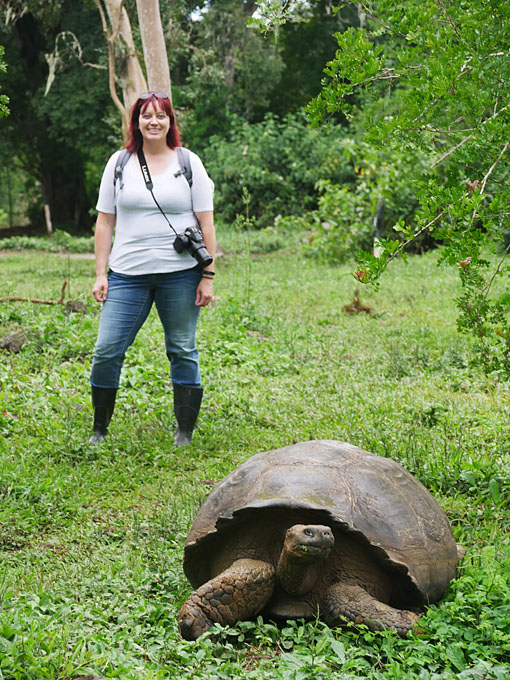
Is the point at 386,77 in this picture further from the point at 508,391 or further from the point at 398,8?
the point at 508,391

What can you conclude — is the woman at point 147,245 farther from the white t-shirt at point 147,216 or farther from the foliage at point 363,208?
the foliage at point 363,208

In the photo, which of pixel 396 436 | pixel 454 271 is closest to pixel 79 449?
pixel 396 436

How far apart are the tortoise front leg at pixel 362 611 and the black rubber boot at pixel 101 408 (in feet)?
7.83

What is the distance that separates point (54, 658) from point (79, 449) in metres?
2.45

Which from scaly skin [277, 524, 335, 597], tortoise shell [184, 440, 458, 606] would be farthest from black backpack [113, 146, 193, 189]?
scaly skin [277, 524, 335, 597]

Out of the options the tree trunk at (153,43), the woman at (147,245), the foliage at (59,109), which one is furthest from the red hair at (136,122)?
the foliage at (59,109)

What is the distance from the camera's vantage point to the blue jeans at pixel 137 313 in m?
4.55

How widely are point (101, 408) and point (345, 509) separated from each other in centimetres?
241

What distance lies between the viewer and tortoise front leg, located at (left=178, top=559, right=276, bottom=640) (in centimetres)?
251

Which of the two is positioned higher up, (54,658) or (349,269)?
(54,658)

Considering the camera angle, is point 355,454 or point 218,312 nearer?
point 355,454

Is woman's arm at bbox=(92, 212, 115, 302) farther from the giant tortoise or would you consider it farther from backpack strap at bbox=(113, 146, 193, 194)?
the giant tortoise

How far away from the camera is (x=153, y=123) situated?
4453mm

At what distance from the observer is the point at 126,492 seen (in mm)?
4105
